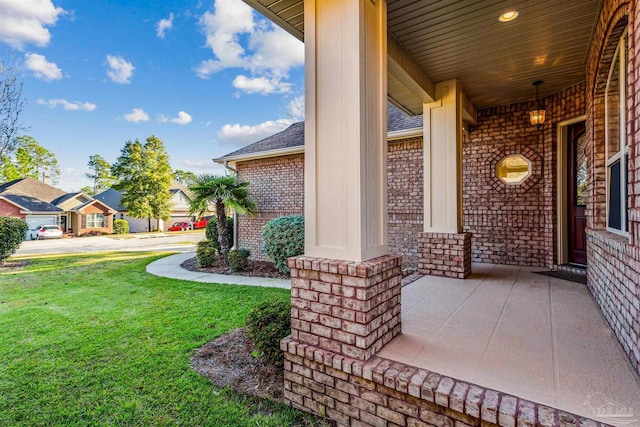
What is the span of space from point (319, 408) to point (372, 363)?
1.85ft

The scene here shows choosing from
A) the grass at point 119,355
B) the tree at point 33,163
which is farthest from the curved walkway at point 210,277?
the tree at point 33,163

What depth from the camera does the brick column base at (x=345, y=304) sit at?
6.57ft

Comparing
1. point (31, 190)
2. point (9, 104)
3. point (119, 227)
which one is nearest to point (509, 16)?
point (9, 104)

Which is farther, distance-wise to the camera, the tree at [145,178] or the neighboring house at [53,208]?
the tree at [145,178]

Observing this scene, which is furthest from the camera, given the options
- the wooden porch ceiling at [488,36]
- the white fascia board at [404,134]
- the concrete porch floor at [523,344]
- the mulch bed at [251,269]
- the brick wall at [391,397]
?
the mulch bed at [251,269]

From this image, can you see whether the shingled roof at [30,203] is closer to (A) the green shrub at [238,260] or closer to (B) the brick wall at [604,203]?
(A) the green shrub at [238,260]

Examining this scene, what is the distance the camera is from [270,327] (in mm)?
2738

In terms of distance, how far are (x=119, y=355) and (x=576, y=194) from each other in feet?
23.4

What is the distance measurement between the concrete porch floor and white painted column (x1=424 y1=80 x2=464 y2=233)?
1208mm

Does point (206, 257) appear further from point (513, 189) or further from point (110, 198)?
point (110, 198)

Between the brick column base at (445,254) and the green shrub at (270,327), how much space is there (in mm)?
2678

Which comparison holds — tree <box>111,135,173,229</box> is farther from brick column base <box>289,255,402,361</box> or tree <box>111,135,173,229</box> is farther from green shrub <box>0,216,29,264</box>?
brick column base <box>289,255,402,361</box>

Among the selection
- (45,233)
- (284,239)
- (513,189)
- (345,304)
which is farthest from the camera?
(45,233)

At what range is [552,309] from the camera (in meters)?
3.13
